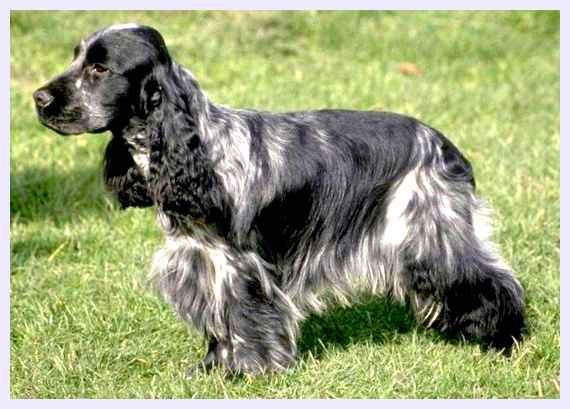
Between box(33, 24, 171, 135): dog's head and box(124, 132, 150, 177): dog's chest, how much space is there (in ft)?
0.54

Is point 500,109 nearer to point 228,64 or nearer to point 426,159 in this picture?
point 228,64

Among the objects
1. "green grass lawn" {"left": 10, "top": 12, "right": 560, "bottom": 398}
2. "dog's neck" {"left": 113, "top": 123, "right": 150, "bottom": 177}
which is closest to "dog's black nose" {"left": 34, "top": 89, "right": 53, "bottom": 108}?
"dog's neck" {"left": 113, "top": 123, "right": 150, "bottom": 177}

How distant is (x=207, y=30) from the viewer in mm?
12570

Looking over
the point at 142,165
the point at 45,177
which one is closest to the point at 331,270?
the point at 142,165

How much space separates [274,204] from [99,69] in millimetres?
995

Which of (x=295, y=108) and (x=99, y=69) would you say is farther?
(x=295, y=108)

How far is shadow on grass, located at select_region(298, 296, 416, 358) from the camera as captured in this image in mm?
5727

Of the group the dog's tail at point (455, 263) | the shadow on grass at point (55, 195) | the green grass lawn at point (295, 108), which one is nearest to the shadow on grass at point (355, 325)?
the green grass lawn at point (295, 108)

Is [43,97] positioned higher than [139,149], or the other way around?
[43,97]

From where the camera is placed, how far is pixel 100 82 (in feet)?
15.6

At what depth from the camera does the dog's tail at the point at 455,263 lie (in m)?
5.35

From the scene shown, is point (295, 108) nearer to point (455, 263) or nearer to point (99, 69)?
point (455, 263)

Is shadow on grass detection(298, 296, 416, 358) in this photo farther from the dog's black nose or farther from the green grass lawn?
the dog's black nose

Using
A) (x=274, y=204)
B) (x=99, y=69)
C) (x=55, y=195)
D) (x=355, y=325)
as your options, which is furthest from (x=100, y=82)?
(x=55, y=195)
